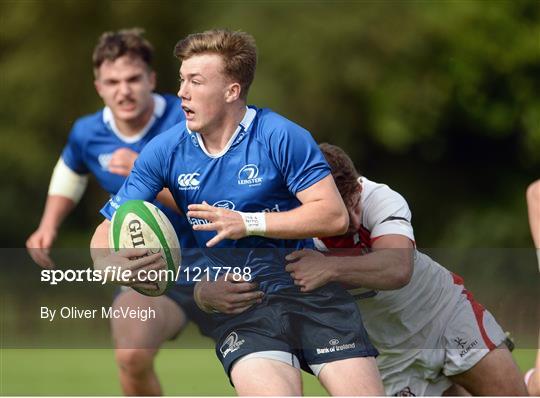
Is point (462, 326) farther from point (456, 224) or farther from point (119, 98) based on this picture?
point (456, 224)

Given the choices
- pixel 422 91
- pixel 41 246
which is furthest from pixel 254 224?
pixel 422 91

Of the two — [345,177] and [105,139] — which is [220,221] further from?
[105,139]

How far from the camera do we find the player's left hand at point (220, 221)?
4.17 metres

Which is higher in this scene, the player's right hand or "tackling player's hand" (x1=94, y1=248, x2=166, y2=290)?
"tackling player's hand" (x1=94, y1=248, x2=166, y2=290)

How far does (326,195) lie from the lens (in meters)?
4.28

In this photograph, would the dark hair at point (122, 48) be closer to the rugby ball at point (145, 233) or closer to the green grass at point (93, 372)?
the rugby ball at point (145, 233)

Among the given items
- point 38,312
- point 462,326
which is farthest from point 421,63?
point 462,326

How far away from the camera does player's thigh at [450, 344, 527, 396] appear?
16.0ft

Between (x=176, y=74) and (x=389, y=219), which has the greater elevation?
(x=389, y=219)

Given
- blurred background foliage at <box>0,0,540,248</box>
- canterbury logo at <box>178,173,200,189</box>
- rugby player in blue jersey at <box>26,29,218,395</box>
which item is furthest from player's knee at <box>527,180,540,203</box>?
blurred background foliage at <box>0,0,540,248</box>

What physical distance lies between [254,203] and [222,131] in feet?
1.12

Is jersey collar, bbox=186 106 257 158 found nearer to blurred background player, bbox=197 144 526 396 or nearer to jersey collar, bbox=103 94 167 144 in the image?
blurred background player, bbox=197 144 526 396

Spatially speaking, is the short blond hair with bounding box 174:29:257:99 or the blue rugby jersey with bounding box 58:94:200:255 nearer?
the short blond hair with bounding box 174:29:257:99

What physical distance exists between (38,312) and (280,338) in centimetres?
702
